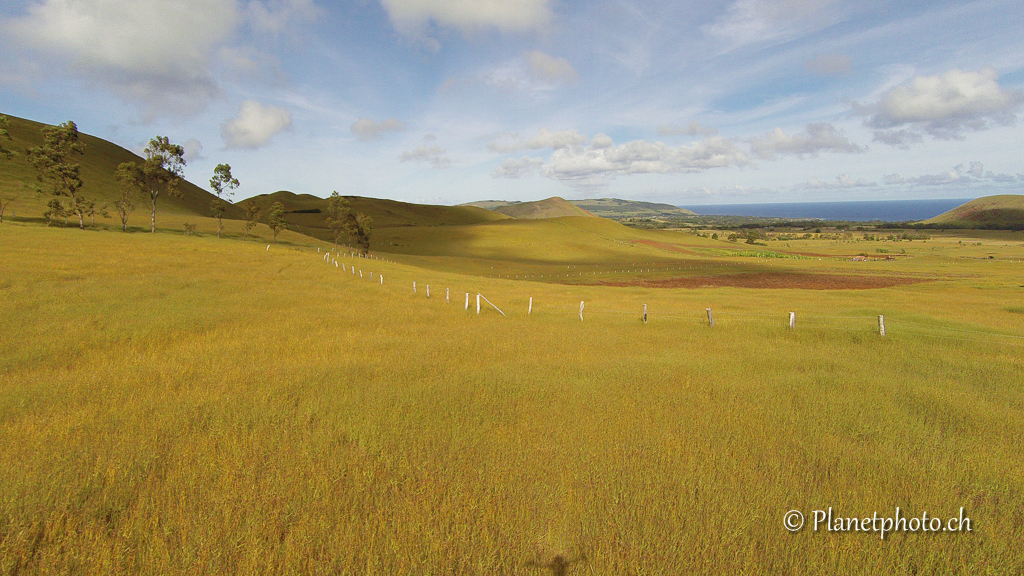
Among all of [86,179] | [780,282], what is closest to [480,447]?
[780,282]

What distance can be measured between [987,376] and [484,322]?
1853 cm

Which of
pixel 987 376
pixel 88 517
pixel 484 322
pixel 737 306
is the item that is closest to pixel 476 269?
pixel 737 306

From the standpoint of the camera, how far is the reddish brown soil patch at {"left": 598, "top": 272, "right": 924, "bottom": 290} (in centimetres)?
5581

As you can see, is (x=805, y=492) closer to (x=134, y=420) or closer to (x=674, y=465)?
(x=674, y=465)

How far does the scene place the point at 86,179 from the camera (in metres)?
96.9

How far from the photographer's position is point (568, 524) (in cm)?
558

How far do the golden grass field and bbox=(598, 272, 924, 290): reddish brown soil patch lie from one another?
4004cm

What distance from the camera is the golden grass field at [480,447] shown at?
518cm

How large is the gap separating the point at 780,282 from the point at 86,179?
13793cm

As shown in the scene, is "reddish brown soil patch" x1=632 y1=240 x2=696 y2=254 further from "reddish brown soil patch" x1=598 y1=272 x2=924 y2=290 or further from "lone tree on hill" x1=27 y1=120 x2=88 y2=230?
"lone tree on hill" x1=27 y1=120 x2=88 y2=230

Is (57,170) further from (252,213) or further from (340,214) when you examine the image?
(340,214)

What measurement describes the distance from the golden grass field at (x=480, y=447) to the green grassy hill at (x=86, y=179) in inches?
3100

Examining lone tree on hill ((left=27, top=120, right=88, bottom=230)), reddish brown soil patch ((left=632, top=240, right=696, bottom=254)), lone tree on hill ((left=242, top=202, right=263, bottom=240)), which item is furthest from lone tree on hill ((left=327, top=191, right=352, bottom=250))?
reddish brown soil patch ((left=632, top=240, right=696, bottom=254))

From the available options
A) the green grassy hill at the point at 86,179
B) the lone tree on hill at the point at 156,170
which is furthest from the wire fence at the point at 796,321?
the green grassy hill at the point at 86,179
